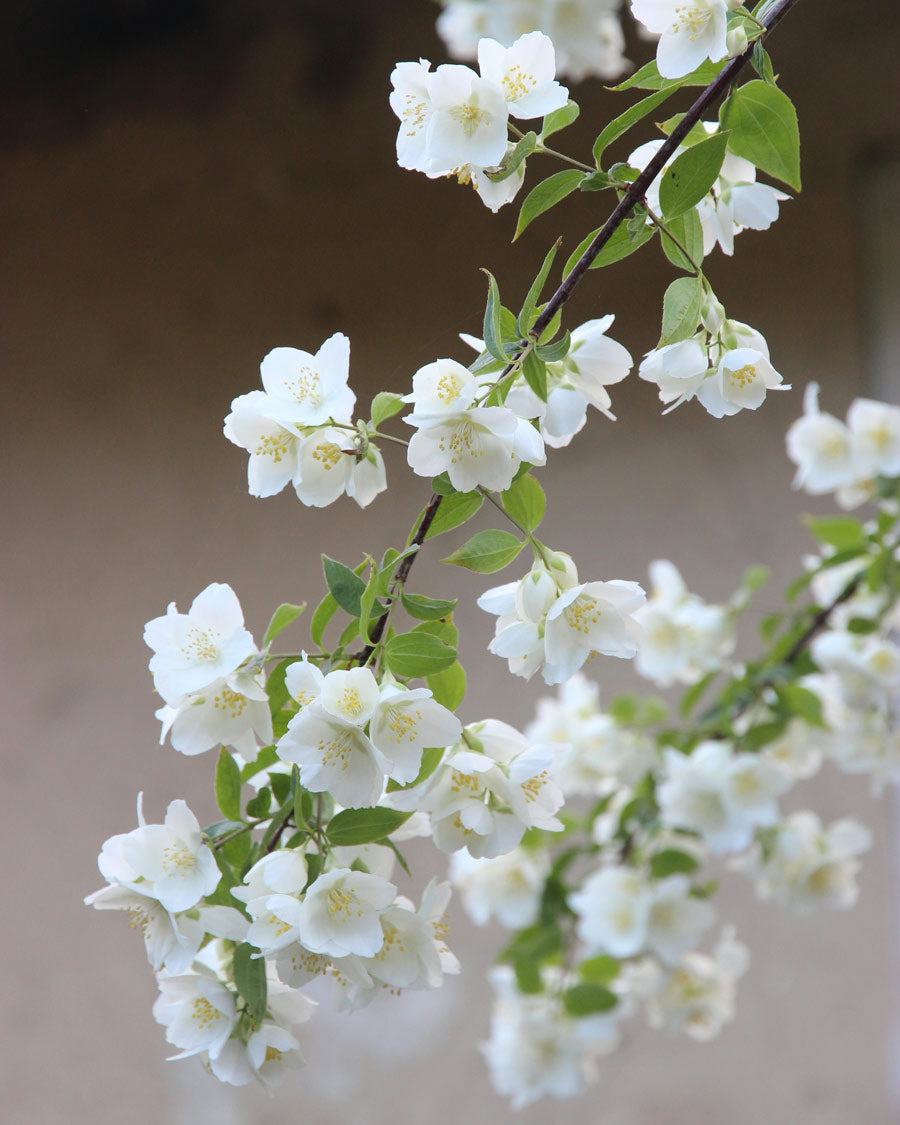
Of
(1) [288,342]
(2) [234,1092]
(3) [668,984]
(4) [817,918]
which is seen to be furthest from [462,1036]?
(1) [288,342]

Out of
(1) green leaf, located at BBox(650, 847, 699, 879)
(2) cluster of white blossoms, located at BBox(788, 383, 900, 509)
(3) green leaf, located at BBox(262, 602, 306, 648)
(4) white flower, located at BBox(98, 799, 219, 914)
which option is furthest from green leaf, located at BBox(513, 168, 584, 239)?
(1) green leaf, located at BBox(650, 847, 699, 879)

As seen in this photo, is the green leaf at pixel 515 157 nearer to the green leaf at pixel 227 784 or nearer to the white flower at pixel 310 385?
the white flower at pixel 310 385

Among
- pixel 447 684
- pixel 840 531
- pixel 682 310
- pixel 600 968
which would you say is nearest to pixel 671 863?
pixel 600 968

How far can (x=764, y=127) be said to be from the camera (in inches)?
18.4

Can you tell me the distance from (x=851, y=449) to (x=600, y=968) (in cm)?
52

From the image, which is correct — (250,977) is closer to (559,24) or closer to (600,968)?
(600,968)

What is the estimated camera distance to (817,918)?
1.47 metres

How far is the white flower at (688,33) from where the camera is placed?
17.7 inches

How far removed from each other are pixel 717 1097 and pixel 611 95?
4.08 ft

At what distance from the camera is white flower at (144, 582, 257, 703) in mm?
479

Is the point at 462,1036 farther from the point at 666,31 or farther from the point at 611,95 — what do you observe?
the point at 666,31

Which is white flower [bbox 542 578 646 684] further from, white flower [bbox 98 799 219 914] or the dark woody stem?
white flower [bbox 98 799 219 914]

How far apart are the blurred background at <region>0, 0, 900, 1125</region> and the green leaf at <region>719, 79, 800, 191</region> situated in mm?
232

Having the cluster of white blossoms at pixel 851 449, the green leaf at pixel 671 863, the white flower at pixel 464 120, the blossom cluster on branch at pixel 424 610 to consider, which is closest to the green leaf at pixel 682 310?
the blossom cluster on branch at pixel 424 610
